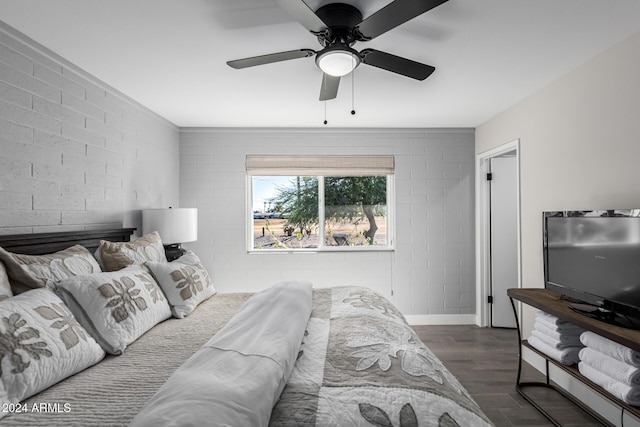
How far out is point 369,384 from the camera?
1.19 metres

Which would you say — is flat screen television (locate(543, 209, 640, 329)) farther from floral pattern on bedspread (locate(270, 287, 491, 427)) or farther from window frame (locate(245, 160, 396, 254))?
window frame (locate(245, 160, 396, 254))

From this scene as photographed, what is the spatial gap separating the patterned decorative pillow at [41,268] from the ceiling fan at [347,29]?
1.44 m

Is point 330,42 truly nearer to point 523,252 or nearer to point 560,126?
point 560,126

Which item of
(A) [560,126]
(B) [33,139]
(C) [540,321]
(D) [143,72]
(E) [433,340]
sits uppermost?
(D) [143,72]

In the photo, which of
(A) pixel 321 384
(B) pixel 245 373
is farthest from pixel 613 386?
(B) pixel 245 373

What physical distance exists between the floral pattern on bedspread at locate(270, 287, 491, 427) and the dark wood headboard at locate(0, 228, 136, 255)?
1.68 metres

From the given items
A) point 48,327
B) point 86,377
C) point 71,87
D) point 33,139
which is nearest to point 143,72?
point 71,87

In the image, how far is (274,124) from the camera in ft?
14.0

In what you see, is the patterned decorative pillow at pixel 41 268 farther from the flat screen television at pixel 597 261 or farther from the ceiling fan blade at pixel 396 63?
the flat screen television at pixel 597 261

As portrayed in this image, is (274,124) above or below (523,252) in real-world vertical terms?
above

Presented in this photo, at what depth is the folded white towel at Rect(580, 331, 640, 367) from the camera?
1.79 m

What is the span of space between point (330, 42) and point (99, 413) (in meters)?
1.87

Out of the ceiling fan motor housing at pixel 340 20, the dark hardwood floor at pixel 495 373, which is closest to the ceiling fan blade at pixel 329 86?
the ceiling fan motor housing at pixel 340 20

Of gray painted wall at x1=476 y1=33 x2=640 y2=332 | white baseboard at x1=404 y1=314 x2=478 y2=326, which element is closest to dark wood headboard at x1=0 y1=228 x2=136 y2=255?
white baseboard at x1=404 y1=314 x2=478 y2=326
